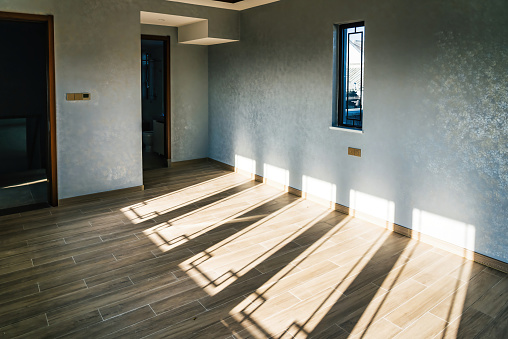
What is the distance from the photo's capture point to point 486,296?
345cm

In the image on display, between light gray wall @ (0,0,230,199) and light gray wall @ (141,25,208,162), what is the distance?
135cm

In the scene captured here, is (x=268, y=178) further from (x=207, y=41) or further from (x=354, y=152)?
(x=207, y=41)

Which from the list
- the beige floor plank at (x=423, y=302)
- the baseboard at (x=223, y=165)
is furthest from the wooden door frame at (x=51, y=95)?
the beige floor plank at (x=423, y=302)

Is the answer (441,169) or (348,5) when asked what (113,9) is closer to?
(348,5)

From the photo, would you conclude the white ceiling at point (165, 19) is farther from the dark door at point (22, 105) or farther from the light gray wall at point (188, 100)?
the dark door at point (22, 105)

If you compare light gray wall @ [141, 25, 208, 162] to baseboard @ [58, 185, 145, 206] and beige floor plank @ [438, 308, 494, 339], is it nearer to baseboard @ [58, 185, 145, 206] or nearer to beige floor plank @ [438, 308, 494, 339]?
baseboard @ [58, 185, 145, 206]

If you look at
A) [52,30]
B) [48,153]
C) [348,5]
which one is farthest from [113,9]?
[348,5]

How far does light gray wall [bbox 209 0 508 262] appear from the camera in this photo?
395 centimetres

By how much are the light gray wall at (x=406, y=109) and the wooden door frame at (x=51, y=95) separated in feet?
9.90

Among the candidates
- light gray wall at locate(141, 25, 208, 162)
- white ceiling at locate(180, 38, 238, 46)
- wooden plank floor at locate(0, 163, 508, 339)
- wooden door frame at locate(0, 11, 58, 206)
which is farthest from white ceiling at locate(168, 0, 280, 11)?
wooden plank floor at locate(0, 163, 508, 339)

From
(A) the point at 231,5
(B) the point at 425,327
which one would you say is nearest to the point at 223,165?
(A) the point at 231,5

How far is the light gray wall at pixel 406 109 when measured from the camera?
3953 millimetres

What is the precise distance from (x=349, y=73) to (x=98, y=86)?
341cm

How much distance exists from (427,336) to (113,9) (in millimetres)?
5448
